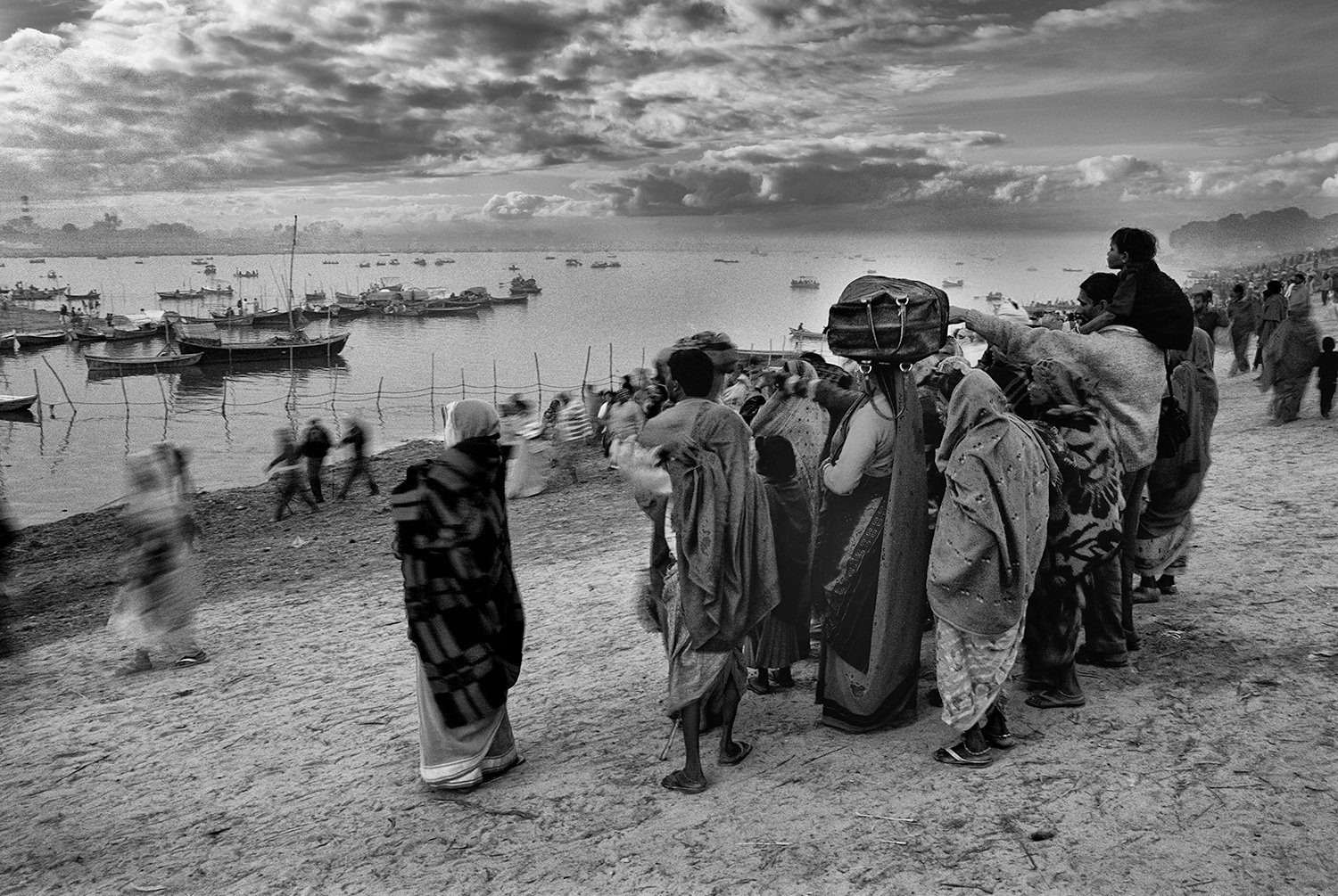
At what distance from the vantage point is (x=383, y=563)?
926 centimetres

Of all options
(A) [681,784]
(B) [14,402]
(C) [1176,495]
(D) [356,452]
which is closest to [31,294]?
(B) [14,402]

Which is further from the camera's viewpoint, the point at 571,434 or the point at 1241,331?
the point at 1241,331

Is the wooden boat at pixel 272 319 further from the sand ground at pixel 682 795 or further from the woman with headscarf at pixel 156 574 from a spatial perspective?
the sand ground at pixel 682 795

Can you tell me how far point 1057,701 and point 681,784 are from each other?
60.5 inches

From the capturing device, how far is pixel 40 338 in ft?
167

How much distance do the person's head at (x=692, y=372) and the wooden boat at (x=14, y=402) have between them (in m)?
33.0

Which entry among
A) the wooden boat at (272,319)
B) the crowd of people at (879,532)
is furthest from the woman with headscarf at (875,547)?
the wooden boat at (272,319)

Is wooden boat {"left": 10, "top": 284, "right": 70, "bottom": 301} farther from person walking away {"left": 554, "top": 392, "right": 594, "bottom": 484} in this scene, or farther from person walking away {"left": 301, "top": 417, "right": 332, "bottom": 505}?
person walking away {"left": 301, "top": 417, "right": 332, "bottom": 505}

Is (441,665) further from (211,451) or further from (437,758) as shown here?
(211,451)

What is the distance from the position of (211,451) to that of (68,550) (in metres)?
13.1

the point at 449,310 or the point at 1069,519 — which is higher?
the point at 449,310

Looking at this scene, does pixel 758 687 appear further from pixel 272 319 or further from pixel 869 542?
pixel 272 319

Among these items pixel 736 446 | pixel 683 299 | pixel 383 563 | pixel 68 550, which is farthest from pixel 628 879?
pixel 683 299

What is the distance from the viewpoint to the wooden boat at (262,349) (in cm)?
4356
